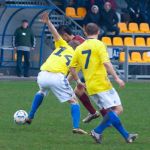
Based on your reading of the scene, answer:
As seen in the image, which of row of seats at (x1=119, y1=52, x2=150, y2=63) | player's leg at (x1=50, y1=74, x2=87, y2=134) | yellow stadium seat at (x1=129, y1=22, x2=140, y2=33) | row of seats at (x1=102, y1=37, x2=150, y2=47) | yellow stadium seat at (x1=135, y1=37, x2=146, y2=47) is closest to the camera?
player's leg at (x1=50, y1=74, x2=87, y2=134)

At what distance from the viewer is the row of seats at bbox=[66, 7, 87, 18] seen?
101 feet

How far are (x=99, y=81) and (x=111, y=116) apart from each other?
58 cm

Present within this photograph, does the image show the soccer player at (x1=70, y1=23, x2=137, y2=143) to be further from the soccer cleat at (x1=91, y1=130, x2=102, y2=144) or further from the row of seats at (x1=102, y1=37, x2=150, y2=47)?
the row of seats at (x1=102, y1=37, x2=150, y2=47)

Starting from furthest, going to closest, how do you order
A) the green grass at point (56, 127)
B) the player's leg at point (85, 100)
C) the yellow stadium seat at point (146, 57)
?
the yellow stadium seat at point (146, 57), the player's leg at point (85, 100), the green grass at point (56, 127)

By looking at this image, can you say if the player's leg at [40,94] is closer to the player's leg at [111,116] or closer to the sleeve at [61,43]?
the sleeve at [61,43]

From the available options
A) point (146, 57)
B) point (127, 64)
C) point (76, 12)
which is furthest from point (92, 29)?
point (76, 12)

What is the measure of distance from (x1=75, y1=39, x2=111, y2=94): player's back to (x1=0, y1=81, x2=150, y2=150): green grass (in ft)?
2.78

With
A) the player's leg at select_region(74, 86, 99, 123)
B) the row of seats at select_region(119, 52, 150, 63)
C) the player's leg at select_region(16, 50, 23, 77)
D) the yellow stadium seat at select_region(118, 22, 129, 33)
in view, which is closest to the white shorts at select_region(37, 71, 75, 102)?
the player's leg at select_region(74, 86, 99, 123)

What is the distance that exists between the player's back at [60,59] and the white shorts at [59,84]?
0.28 ft

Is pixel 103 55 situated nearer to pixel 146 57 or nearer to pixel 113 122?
pixel 113 122

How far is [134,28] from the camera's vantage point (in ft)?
103

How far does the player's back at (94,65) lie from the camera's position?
A: 41.6 feet

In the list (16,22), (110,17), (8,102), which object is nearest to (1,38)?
(16,22)

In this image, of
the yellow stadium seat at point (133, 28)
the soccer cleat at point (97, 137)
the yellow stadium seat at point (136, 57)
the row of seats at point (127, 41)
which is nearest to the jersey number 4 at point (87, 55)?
the soccer cleat at point (97, 137)
